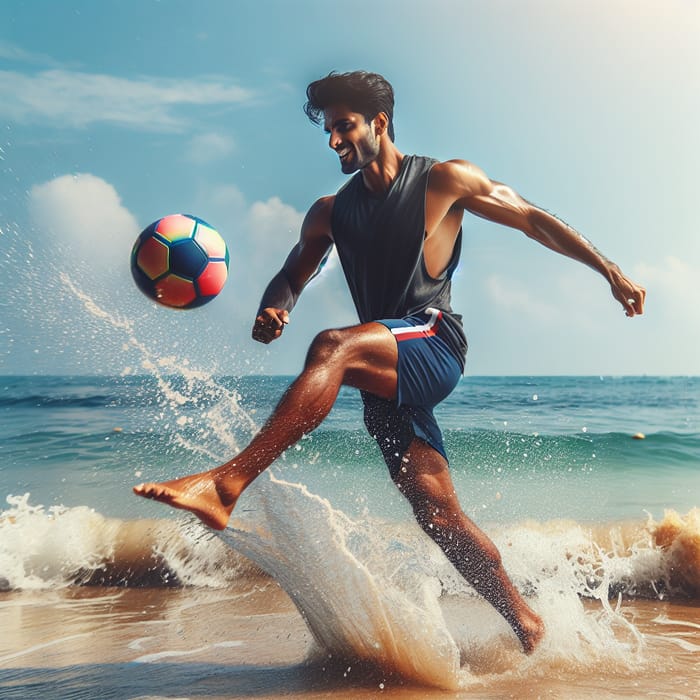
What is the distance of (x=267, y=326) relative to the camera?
3602 millimetres

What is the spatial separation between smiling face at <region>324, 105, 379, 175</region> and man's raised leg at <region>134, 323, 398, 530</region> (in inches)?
29.9

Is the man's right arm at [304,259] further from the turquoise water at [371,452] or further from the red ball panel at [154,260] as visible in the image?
the turquoise water at [371,452]

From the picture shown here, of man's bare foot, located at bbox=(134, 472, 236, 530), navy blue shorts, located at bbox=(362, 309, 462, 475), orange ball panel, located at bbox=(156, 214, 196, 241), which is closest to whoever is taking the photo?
man's bare foot, located at bbox=(134, 472, 236, 530)

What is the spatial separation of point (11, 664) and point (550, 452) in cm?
1317

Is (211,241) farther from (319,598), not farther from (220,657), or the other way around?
(220,657)

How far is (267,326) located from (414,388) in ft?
2.25

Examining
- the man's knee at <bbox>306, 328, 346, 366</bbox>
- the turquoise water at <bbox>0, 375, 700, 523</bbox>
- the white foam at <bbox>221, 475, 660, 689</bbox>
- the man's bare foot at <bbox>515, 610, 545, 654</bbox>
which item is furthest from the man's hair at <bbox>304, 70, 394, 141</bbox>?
the turquoise water at <bbox>0, 375, 700, 523</bbox>

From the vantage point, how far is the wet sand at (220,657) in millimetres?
3508

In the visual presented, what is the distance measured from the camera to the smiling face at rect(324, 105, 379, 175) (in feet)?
11.7

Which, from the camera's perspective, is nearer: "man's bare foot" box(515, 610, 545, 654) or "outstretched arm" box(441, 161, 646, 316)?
"outstretched arm" box(441, 161, 646, 316)

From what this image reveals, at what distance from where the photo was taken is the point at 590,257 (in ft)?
12.0

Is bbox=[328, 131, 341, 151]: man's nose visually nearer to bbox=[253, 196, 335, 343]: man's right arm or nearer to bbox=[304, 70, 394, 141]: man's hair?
bbox=[304, 70, 394, 141]: man's hair

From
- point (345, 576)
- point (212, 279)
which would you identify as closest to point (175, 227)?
point (212, 279)

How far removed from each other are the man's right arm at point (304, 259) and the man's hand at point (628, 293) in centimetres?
128
